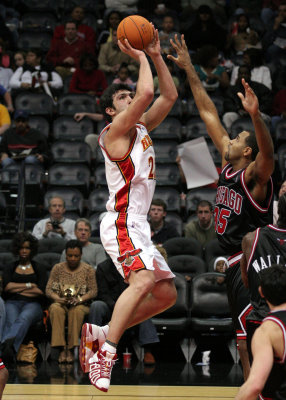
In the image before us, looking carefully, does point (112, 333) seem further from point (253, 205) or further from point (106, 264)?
point (106, 264)

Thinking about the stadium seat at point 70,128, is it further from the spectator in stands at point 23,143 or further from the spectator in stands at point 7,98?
the spectator in stands at point 7,98

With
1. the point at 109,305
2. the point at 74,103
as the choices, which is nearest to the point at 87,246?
the point at 109,305

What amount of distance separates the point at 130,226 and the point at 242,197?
0.91m

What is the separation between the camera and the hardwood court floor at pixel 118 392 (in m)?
6.87

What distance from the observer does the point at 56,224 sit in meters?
11.1

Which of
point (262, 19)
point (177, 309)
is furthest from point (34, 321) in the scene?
point (262, 19)

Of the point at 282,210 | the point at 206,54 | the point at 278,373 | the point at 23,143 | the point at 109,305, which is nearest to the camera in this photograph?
the point at 278,373

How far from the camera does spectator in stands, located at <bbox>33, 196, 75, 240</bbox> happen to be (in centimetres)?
1105

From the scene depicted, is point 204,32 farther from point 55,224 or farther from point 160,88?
point 160,88

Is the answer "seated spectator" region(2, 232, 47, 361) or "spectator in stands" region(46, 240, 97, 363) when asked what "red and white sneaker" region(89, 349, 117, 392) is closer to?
"spectator in stands" region(46, 240, 97, 363)

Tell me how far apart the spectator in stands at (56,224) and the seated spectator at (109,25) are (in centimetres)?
526

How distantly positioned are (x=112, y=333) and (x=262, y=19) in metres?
12.0

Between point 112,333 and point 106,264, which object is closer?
point 112,333

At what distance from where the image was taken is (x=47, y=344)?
9.71 m
